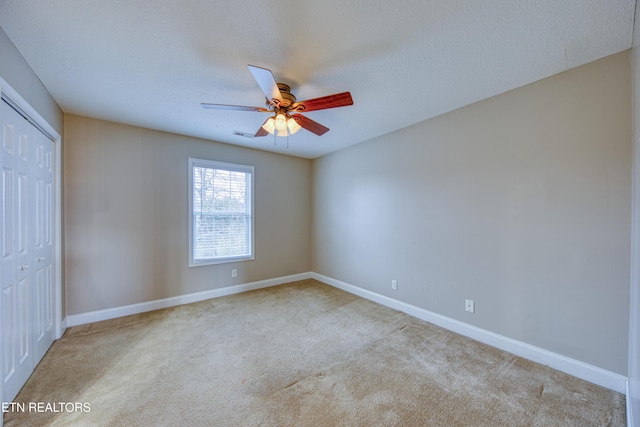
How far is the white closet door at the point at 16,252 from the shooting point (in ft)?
5.69

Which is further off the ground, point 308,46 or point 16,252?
point 308,46

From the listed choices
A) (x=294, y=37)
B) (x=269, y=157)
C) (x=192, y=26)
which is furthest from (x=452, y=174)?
(x=269, y=157)

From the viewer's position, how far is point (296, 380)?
6.68 ft

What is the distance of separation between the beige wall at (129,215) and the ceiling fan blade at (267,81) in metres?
2.42

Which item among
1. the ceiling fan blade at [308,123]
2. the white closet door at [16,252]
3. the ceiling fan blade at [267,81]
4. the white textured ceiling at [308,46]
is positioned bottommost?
the white closet door at [16,252]

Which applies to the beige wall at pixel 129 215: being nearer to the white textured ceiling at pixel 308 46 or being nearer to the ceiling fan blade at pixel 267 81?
the white textured ceiling at pixel 308 46

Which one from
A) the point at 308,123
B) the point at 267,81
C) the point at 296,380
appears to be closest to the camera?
the point at 267,81

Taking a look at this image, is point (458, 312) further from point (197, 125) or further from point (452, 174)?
point (197, 125)

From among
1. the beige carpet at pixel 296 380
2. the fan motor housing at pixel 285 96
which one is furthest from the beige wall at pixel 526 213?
the fan motor housing at pixel 285 96

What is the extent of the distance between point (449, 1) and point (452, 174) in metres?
1.83

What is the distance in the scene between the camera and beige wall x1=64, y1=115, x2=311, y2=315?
3.07 metres

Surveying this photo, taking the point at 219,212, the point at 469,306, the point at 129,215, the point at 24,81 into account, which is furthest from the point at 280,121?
the point at 469,306

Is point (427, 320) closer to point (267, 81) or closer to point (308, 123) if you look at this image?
point (308, 123)

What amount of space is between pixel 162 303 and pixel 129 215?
130 cm
